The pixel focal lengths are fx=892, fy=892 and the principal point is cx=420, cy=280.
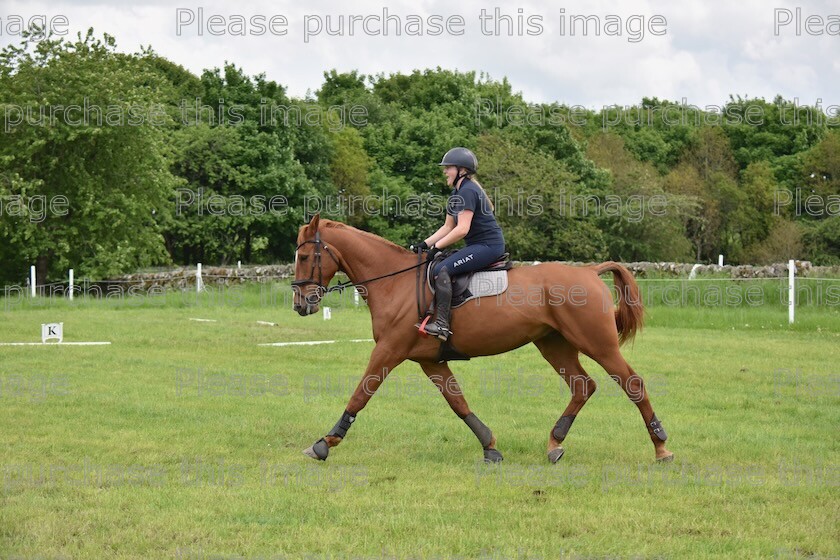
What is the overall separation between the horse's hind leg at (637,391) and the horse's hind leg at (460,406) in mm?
1267

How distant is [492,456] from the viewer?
26.9ft

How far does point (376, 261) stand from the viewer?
8844mm

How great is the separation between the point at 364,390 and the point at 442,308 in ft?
3.48

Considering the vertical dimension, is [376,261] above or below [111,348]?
above

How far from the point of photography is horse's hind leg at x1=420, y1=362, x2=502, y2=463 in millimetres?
8266

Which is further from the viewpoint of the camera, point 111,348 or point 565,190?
point 565,190

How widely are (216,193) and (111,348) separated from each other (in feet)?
103

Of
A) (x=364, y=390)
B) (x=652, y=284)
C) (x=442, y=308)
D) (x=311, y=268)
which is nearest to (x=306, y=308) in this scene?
(x=311, y=268)

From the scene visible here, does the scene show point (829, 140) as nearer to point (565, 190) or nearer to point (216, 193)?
point (565, 190)

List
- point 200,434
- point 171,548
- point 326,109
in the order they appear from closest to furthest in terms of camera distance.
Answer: point 171,548
point 200,434
point 326,109

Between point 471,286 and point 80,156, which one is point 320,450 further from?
A: point 80,156

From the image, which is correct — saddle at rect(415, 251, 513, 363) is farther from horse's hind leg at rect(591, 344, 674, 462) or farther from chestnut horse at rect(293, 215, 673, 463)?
horse's hind leg at rect(591, 344, 674, 462)

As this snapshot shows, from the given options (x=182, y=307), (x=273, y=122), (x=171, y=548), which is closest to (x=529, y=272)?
(x=171, y=548)

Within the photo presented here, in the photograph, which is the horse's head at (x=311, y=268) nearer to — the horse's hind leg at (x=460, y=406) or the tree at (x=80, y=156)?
the horse's hind leg at (x=460, y=406)
